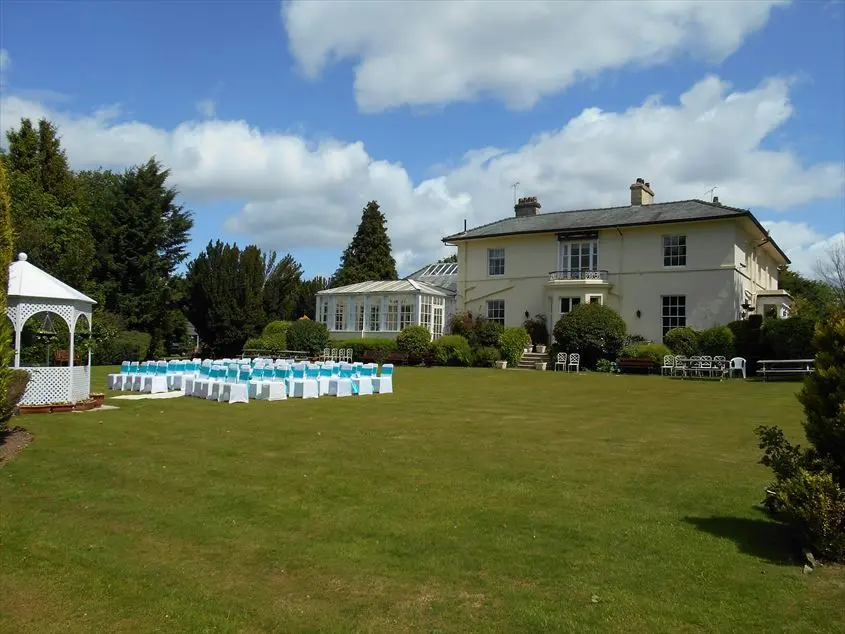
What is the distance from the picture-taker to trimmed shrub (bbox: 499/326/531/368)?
106 feet

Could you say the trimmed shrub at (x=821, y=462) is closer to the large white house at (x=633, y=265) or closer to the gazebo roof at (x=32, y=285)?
the gazebo roof at (x=32, y=285)

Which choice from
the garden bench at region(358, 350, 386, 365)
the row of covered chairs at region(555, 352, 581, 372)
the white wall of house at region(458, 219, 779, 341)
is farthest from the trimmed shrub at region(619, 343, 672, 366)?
the garden bench at region(358, 350, 386, 365)

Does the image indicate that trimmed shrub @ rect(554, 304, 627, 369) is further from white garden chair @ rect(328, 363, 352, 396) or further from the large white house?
white garden chair @ rect(328, 363, 352, 396)

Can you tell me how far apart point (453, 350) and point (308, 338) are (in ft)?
30.7

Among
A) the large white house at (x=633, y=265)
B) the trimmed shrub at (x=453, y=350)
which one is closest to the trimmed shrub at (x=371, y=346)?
the trimmed shrub at (x=453, y=350)

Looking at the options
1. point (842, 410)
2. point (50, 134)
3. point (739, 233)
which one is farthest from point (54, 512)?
point (50, 134)

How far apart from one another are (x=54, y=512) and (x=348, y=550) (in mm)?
3794

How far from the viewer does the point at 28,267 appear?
15.2m

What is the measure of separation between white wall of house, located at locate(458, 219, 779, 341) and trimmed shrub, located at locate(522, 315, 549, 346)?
0.61 metres

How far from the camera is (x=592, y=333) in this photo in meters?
30.4

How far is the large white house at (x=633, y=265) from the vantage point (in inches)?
1256

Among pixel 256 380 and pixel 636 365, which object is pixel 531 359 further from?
pixel 256 380

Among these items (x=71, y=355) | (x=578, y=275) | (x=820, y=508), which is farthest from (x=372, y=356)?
(x=820, y=508)

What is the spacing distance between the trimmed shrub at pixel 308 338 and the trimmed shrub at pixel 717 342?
67.5ft
